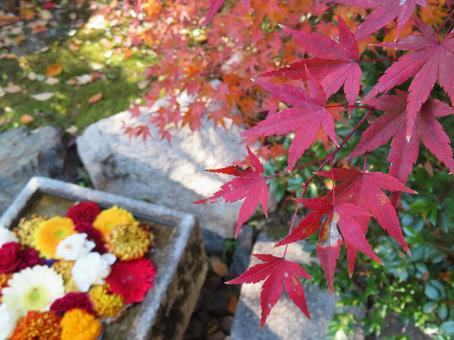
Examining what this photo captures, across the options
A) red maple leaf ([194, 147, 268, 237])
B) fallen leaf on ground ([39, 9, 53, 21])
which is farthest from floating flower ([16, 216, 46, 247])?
fallen leaf on ground ([39, 9, 53, 21])

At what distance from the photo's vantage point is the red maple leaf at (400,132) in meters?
0.99

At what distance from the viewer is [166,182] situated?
119 inches

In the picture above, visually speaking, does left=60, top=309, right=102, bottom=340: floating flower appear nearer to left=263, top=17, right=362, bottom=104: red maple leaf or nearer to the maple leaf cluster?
the maple leaf cluster

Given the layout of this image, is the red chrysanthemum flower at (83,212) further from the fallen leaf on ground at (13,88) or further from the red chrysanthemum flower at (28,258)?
the fallen leaf on ground at (13,88)

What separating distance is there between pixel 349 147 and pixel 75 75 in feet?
9.49

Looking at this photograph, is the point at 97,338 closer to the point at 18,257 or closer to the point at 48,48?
the point at 18,257

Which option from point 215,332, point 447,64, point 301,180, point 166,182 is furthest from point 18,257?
point 447,64

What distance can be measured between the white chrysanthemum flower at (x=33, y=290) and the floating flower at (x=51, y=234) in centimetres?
13

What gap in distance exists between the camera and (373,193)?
99cm

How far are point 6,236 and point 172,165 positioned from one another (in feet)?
3.72

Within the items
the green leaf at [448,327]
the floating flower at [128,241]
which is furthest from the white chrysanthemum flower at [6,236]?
the green leaf at [448,327]

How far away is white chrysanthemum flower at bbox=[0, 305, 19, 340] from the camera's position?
6.37ft

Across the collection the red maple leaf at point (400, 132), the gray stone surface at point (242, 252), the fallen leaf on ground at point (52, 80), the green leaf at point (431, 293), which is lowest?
the gray stone surface at point (242, 252)

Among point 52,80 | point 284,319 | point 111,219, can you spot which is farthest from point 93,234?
point 52,80
